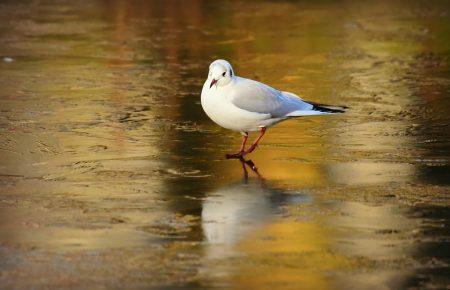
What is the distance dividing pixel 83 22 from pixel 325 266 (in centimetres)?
1816

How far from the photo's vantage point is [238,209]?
972 cm

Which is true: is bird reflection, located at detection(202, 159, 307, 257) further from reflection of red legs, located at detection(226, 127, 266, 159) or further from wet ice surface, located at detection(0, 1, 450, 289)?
reflection of red legs, located at detection(226, 127, 266, 159)

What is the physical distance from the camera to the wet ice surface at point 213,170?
319 inches

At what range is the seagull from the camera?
11.9 metres

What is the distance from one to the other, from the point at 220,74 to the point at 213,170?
2.97 ft

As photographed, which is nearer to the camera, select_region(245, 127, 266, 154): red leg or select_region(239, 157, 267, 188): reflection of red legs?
select_region(239, 157, 267, 188): reflection of red legs

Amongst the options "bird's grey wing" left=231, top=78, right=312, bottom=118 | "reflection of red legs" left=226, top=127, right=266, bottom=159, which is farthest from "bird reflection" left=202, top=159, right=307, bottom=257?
"bird's grey wing" left=231, top=78, right=312, bottom=118

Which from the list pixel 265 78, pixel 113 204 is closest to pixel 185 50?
pixel 265 78

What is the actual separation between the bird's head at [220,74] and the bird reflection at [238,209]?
105cm

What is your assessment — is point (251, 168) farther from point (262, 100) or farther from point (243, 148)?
point (262, 100)

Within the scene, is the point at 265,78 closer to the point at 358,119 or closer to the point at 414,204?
the point at 358,119

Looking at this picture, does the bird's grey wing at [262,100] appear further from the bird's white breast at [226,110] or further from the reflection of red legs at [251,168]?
the reflection of red legs at [251,168]

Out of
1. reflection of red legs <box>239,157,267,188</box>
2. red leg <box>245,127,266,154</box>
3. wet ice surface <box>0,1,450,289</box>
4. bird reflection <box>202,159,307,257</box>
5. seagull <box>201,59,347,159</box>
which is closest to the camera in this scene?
wet ice surface <box>0,1,450,289</box>

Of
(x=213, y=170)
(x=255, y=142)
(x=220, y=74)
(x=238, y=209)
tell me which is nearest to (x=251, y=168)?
(x=213, y=170)
